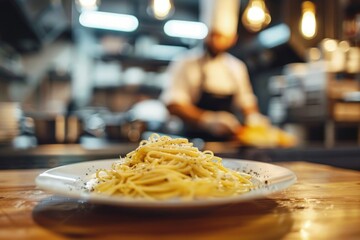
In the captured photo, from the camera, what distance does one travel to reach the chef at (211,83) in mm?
2934

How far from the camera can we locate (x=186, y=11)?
247 inches

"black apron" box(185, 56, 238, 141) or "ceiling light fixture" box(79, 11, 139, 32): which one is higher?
"ceiling light fixture" box(79, 11, 139, 32)

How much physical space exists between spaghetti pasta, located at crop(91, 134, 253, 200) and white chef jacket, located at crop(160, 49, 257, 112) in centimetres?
210

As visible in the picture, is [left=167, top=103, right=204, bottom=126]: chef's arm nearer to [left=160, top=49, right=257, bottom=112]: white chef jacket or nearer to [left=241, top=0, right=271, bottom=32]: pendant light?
[left=160, top=49, right=257, bottom=112]: white chef jacket

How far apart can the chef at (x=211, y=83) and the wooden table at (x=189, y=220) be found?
84.4 inches

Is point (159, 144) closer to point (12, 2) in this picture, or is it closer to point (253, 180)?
point (253, 180)

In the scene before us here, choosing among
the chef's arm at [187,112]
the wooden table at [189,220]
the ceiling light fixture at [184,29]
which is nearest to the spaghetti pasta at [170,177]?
the wooden table at [189,220]

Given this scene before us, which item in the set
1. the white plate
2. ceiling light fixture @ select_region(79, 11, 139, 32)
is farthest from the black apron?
ceiling light fixture @ select_region(79, 11, 139, 32)

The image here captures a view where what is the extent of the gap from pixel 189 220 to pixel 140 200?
95mm

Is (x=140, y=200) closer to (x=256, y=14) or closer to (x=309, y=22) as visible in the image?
(x=256, y=14)

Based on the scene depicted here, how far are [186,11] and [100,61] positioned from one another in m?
1.81

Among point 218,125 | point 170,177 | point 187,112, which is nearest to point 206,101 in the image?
point 187,112

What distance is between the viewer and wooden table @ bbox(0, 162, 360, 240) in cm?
48

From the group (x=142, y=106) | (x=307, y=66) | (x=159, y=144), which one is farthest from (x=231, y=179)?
(x=142, y=106)
